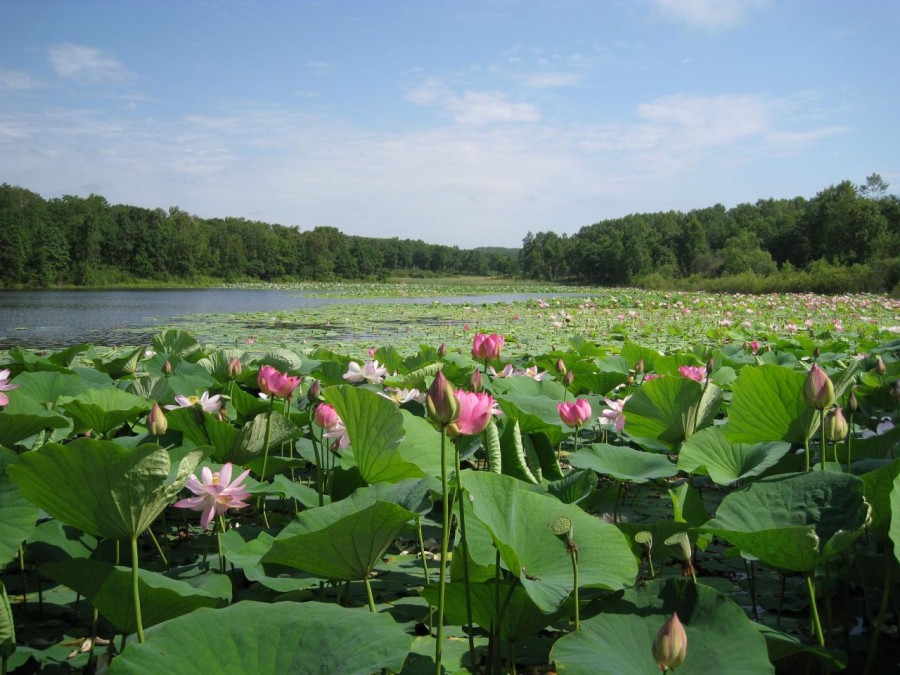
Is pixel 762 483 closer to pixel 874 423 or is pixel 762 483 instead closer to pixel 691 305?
pixel 874 423

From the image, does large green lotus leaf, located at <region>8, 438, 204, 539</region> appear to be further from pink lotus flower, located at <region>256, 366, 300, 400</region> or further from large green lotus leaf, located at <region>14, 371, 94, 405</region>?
large green lotus leaf, located at <region>14, 371, 94, 405</region>

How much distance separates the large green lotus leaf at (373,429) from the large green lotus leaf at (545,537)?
0.27 metres

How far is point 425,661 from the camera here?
1.06 metres

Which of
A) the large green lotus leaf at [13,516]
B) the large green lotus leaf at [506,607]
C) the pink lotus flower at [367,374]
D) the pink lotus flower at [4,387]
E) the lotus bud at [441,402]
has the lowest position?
the large green lotus leaf at [506,607]

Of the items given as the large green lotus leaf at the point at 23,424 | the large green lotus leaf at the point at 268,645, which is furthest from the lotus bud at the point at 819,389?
the large green lotus leaf at the point at 23,424

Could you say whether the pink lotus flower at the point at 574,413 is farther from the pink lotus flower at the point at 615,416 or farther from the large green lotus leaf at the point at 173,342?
the large green lotus leaf at the point at 173,342

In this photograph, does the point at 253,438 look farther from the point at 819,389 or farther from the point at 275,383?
the point at 819,389

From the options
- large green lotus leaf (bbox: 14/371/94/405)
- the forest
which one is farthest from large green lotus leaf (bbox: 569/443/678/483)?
the forest

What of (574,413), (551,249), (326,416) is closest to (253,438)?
(326,416)

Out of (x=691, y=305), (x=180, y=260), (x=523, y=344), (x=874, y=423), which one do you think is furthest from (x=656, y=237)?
(x=874, y=423)

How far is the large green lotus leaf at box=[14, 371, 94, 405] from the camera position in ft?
6.54

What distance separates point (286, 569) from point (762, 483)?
Result: 0.92 meters

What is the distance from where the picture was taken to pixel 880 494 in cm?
95

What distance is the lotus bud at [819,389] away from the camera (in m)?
1.06
